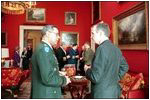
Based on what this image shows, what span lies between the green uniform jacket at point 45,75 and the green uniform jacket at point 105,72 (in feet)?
1.16

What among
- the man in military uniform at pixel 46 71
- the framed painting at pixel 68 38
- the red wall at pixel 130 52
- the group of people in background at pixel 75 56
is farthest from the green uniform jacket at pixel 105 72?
the framed painting at pixel 68 38

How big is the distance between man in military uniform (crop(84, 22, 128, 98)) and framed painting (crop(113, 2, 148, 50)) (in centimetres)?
272

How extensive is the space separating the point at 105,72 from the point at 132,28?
12.0 feet

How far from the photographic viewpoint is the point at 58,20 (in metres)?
11.8

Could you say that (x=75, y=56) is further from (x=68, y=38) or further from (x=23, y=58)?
(x=23, y=58)

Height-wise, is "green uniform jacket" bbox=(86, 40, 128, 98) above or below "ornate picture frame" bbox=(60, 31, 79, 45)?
below

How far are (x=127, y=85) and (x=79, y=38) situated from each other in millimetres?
7051

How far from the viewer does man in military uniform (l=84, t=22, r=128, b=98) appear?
2.48m

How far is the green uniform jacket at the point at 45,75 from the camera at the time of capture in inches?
96.0

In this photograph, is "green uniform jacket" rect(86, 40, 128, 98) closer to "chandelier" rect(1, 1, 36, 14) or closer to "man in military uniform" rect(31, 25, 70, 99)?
"man in military uniform" rect(31, 25, 70, 99)

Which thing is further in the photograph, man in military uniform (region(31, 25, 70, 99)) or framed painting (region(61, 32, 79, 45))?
framed painting (region(61, 32, 79, 45))

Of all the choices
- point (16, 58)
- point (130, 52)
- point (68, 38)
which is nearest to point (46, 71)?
→ point (130, 52)

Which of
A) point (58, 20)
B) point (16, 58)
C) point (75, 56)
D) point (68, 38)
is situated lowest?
point (16, 58)

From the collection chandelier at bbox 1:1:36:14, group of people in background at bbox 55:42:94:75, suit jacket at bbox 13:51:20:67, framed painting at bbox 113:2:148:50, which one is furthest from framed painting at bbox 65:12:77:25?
framed painting at bbox 113:2:148:50
